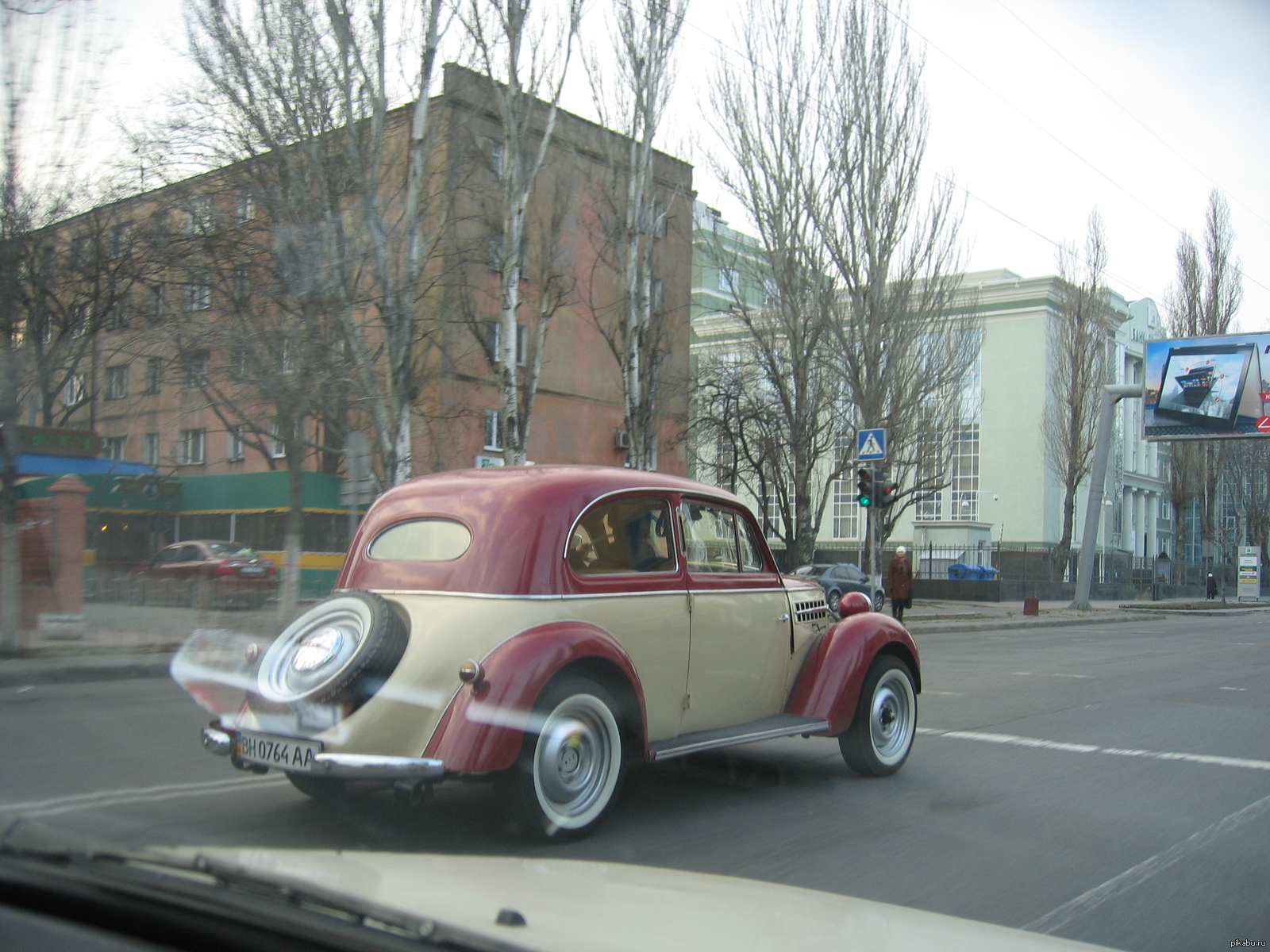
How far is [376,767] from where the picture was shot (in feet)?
13.3

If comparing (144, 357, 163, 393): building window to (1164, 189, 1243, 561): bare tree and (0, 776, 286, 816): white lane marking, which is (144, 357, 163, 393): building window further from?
(1164, 189, 1243, 561): bare tree

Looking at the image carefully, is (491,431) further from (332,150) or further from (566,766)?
(566,766)

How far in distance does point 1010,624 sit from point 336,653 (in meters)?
21.8

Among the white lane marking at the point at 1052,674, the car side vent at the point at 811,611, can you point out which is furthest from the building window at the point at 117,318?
the car side vent at the point at 811,611

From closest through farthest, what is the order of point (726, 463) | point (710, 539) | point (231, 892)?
point (231, 892)
point (710, 539)
point (726, 463)

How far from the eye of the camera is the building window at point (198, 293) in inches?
787

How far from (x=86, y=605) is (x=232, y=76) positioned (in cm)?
955

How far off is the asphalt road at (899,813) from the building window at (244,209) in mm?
12504

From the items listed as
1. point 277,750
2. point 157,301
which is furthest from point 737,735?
point 157,301

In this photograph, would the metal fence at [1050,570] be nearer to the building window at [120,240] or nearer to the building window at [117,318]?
the building window at [117,318]

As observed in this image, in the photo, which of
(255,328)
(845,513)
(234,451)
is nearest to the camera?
(255,328)

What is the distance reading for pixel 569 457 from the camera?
3109 cm

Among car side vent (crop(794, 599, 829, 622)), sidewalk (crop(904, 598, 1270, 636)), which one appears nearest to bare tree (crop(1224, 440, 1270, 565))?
sidewalk (crop(904, 598, 1270, 636))

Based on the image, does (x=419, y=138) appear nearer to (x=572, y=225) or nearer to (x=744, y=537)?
(x=572, y=225)
